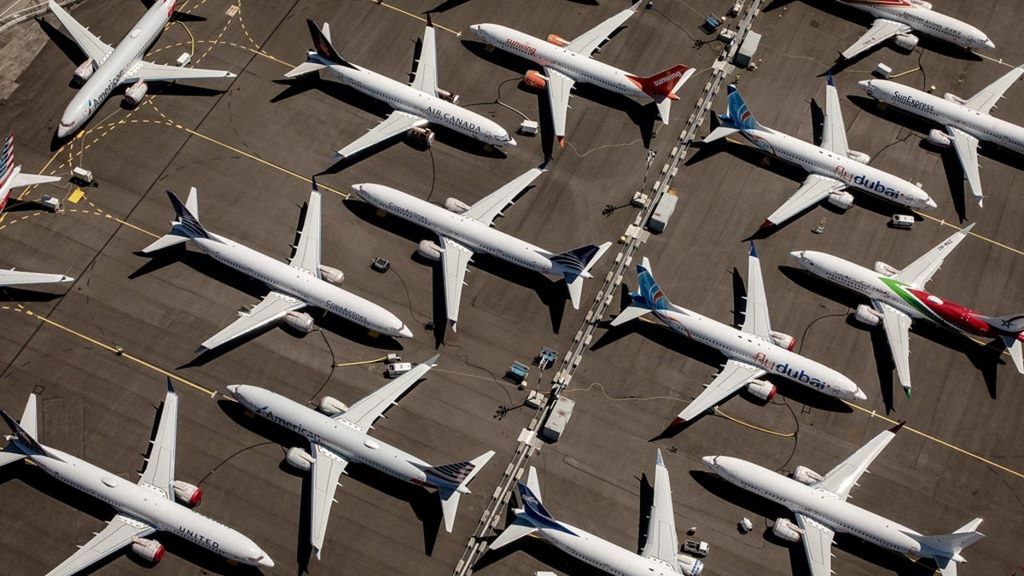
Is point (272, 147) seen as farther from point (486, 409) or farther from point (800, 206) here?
point (800, 206)

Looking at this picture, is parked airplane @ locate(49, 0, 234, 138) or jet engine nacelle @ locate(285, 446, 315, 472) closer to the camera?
jet engine nacelle @ locate(285, 446, 315, 472)

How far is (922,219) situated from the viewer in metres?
97.2

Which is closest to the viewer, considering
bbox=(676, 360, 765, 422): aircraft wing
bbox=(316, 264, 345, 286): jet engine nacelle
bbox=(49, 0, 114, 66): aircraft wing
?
bbox=(676, 360, 765, 422): aircraft wing

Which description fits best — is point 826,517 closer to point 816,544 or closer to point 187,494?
point 816,544

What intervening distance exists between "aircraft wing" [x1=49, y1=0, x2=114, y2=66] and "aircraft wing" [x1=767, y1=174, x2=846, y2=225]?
75.7m

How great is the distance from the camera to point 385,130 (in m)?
96.9

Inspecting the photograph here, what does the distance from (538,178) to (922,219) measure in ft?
139

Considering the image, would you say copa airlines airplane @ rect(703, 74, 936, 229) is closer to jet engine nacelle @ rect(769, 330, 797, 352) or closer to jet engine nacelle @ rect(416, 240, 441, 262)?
jet engine nacelle @ rect(769, 330, 797, 352)

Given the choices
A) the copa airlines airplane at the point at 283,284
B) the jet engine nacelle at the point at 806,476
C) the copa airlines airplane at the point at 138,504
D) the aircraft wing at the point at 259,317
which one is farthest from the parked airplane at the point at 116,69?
the jet engine nacelle at the point at 806,476

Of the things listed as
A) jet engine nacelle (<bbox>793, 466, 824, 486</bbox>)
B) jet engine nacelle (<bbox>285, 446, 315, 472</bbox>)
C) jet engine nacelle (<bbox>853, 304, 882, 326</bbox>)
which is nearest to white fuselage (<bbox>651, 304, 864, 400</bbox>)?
jet engine nacelle (<bbox>853, 304, 882, 326</bbox>)

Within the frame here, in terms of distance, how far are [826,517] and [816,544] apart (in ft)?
8.57

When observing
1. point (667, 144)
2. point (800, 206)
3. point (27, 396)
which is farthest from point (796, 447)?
point (27, 396)

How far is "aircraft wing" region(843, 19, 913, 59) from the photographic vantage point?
104875 millimetres

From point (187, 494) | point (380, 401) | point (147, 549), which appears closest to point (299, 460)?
point (380, 401)
